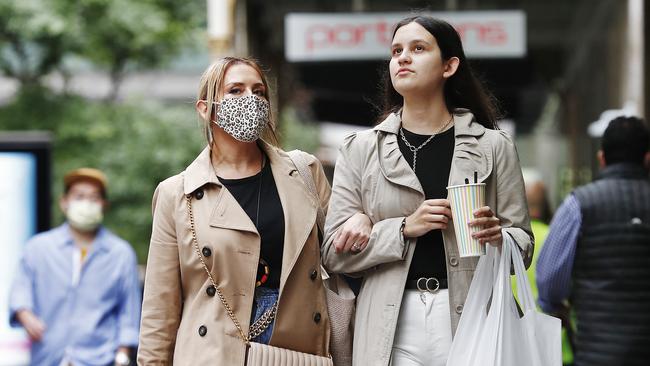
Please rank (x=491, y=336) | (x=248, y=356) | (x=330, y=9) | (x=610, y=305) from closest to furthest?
(x=491, y=336), (x=248, y=356), (x=610, y=305), (x=330, y=9)

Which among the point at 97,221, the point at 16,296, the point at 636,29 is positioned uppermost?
the point at 636,29

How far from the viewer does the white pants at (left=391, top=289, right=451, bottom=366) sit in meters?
4.24

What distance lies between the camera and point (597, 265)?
19.4 ft

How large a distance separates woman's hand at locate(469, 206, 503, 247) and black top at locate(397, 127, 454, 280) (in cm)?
29

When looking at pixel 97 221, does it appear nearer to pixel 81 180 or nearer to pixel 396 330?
pixel 81 180

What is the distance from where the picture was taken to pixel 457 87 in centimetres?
460

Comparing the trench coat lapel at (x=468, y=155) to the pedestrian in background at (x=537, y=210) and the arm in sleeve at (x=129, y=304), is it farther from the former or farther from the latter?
the arm in sleeve at (x=129, y=304)

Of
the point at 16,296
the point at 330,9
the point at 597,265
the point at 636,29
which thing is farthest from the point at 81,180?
the point at 330,9

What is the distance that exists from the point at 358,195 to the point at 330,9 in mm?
14357

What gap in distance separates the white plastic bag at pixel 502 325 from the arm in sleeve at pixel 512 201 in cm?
6

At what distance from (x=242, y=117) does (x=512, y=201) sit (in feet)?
3.57

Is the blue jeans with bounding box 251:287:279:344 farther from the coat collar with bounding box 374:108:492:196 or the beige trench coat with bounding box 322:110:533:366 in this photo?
the coat collar with bounding box 374:108:492:196

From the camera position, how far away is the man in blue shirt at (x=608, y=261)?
5863mm

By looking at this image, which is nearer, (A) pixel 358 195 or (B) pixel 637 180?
(A) pixel 358 195
